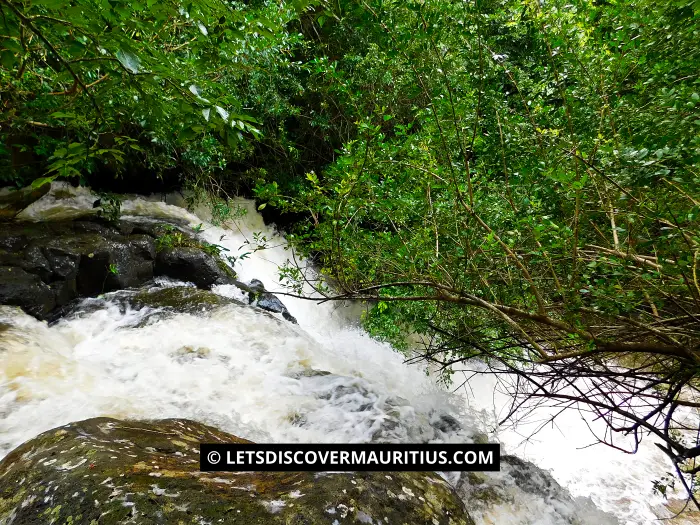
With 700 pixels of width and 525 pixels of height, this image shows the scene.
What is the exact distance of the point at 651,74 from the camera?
2.31 meters

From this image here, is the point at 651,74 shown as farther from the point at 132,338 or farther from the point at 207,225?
the point at 207,225

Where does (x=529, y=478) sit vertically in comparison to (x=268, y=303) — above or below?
above

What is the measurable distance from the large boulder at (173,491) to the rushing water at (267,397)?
111 cm

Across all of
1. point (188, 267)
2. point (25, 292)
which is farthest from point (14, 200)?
point (188, 267)

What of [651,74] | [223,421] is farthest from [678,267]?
[223,421]

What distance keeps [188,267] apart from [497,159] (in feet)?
16.3

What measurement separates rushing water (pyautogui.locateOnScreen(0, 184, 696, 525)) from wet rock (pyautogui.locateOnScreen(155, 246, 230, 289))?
100 cm

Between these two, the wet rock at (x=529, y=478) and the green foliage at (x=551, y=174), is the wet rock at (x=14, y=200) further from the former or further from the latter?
the wet rock at (x=529, y=478)

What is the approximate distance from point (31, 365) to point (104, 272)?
6.96 feet

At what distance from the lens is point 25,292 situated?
4469mm

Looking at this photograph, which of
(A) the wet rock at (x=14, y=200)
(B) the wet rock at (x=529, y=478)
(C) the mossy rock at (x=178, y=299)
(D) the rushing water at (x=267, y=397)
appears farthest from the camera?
(A) the wet rock at (x=14, y=200)

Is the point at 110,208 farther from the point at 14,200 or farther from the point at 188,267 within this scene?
the point at 188,267

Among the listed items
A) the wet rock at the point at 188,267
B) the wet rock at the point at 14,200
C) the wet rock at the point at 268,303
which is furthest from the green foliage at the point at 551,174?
the wet rock at the point at 14,200

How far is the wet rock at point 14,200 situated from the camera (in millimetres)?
5453
